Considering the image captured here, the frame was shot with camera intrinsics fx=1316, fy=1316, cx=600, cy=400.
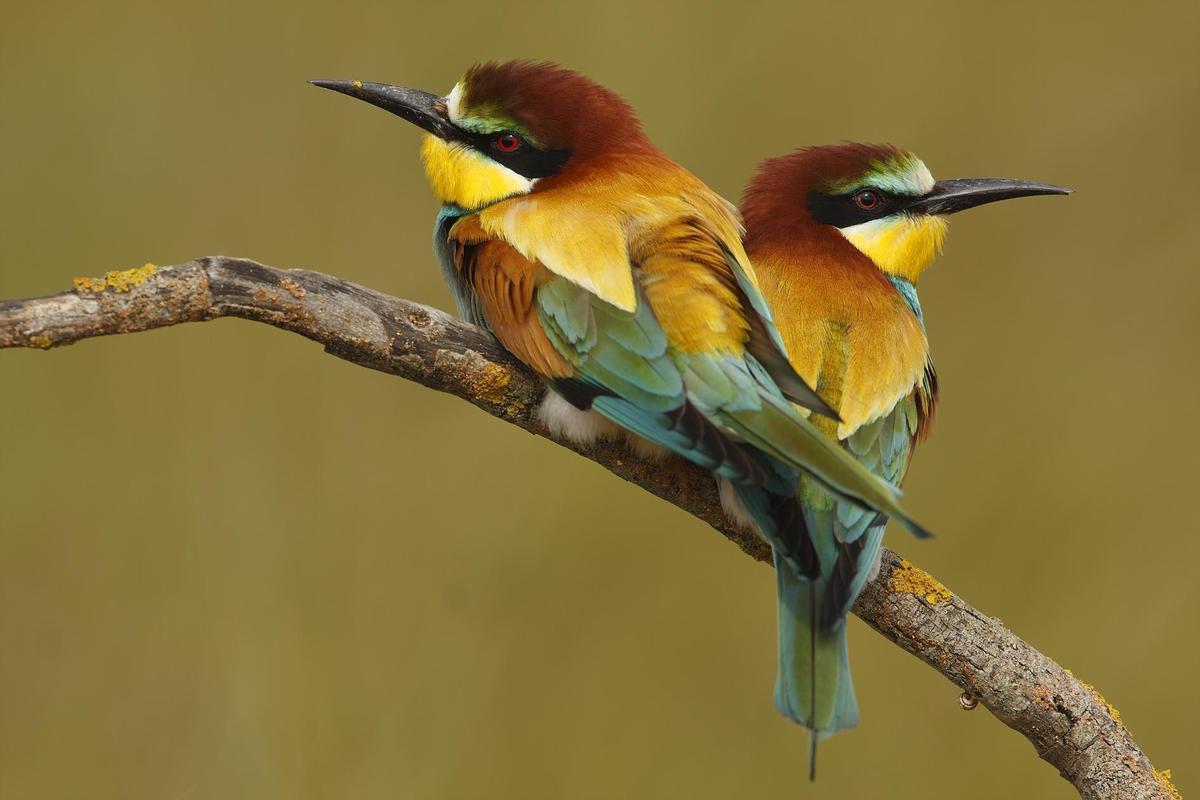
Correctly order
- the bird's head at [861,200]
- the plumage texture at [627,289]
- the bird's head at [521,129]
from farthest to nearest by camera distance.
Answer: the bird's head at [861,200]
the bird's head at [521,129]
the plumage texture at [627,289]

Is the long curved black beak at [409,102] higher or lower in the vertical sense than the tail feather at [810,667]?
higher

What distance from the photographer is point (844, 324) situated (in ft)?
4.41

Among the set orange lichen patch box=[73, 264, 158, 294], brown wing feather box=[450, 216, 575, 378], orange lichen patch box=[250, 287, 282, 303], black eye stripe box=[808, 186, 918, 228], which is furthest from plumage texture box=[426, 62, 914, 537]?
orange lichen patch box=[73, 264, 158, 294]

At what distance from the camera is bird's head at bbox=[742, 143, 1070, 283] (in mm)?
1517

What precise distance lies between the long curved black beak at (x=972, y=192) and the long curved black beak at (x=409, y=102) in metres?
0.57

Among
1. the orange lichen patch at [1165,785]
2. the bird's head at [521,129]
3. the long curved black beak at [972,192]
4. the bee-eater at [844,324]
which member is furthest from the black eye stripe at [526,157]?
the orange lichen patch at [1165,785]

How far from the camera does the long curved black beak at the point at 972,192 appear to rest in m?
1.57

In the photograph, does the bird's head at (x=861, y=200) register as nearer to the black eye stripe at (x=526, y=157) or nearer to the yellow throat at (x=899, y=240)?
the yellow throat at (x=899, y=240)

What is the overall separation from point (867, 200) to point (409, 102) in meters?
0.54

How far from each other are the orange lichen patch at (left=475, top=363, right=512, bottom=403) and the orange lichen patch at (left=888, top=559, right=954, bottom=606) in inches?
16.3

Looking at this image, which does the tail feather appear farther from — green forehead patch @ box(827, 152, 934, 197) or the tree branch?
green forehead patch @ box(827, 152, 934, 197)

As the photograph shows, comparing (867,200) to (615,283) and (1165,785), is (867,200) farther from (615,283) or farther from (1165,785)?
(1165,785)

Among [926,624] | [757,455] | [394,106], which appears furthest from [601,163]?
[926,624]

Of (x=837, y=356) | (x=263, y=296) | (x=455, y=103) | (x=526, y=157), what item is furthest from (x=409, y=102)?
(x=837, y=356)
